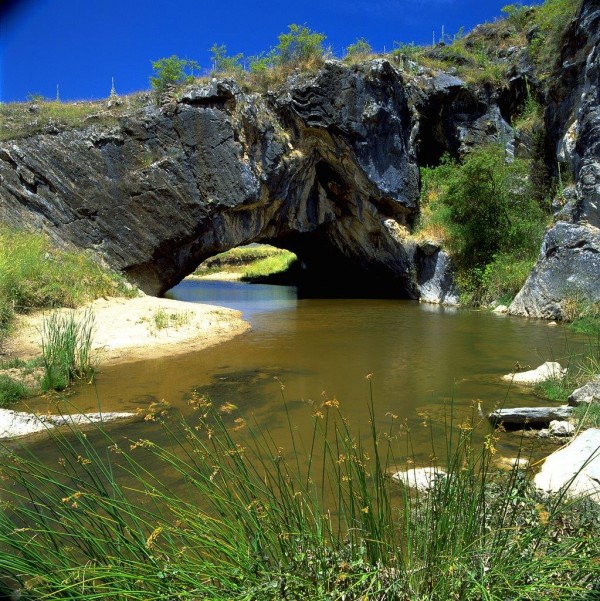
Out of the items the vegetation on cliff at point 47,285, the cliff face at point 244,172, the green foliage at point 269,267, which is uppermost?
the cliff face at point 244,172

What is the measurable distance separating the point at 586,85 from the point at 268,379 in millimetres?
12901

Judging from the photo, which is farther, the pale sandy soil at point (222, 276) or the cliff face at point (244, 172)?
the pale sandy soil at point (222, 276)

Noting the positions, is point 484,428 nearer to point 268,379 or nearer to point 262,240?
point 268,379

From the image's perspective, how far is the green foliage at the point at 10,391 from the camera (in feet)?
18.4

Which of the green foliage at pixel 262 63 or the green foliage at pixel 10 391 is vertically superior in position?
the green foliage at pixel 262 63

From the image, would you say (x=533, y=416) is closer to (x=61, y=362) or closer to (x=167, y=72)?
(x=61, y=362)

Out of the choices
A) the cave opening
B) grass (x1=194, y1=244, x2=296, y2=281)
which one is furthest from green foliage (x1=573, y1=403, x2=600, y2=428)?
grass (x1=194, y1=244, x2=296, y2=281)

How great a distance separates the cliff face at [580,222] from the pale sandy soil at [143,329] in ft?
27.7

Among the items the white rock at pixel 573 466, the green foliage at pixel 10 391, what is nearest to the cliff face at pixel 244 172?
the green foliage at pixel 10 391

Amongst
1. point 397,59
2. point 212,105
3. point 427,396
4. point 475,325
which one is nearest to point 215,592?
point 427,396

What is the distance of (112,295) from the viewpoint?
14008 millimetres

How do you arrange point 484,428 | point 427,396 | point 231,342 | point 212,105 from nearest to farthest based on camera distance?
point 484,428, point 427,396, point 231,342, point 212,105

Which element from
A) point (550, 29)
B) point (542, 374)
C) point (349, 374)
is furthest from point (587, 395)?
point (550, 29)

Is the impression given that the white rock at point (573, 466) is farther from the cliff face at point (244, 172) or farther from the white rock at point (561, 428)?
the cliff face at point (244, 172)
